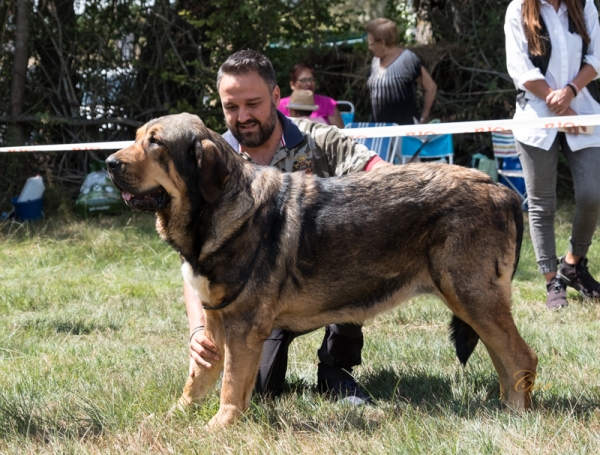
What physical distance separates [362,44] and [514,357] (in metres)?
8.95

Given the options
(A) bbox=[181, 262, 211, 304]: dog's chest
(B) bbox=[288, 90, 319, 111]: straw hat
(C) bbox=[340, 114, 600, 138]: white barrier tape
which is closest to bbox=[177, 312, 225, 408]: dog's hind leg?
(A) bbox=[181, 262, 211, 304]: dog's chest

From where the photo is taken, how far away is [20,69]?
10375 mm

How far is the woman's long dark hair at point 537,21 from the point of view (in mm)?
5305

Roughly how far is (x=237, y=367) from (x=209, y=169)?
2.92 ft

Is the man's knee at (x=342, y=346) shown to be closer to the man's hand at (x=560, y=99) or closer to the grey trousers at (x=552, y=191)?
the grey trousers at (x=552, y=191)

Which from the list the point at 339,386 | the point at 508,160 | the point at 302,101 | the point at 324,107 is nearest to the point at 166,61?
the point at 324,107

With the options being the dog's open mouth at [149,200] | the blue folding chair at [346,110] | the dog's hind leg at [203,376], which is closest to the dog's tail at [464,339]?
the dog's hind leg at [203,376]

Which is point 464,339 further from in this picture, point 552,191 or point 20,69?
point 20,69

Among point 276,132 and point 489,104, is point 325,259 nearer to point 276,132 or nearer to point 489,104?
point 276,132

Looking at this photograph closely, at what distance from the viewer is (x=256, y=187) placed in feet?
11.4

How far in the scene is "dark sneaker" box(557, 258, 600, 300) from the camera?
5723 mm

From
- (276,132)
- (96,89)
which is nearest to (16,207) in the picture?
(96,89)

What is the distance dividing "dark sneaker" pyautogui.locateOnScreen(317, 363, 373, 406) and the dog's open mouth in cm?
135

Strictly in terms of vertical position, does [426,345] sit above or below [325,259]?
below
